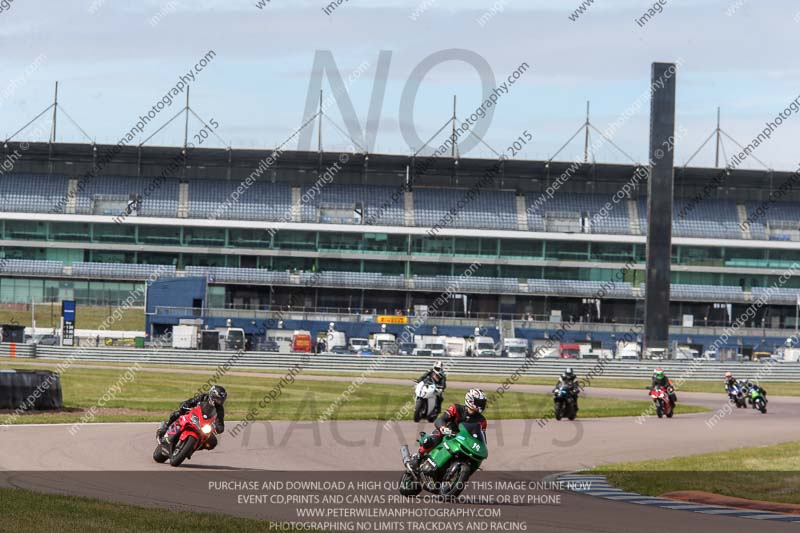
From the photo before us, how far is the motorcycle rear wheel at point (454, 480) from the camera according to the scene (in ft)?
52.6

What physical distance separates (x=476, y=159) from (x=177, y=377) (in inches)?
2031

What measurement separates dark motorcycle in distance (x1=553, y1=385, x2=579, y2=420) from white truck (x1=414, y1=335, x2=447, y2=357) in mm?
41086

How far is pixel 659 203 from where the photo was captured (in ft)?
234

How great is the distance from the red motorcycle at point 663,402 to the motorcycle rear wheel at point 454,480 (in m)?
23.2

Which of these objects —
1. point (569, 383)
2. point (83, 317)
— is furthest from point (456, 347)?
point (569, 383)

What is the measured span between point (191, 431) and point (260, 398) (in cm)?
2021

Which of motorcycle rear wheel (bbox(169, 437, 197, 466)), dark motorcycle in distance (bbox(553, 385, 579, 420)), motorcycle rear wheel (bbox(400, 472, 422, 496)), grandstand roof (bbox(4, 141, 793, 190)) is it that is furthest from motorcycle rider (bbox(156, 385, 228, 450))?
grandstand roof (bbox(4, 141, 793, 190))

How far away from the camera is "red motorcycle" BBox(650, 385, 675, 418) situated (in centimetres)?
3816

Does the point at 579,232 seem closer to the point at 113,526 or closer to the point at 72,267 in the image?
the point at 72,267

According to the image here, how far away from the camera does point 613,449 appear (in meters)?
26.7

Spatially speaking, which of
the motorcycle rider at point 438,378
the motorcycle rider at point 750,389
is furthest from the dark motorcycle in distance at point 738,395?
the motorcycle rider at point 438,378

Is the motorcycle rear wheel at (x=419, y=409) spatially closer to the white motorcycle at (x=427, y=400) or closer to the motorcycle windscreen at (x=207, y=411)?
the white motorcycle at (x=427, y=400)

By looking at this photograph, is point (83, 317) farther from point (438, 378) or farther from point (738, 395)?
point (438, 378)

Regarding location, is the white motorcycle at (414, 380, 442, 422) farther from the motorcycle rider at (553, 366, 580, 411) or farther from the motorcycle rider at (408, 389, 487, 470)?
the motorcycle rider at (408, 389, 487, 470)
